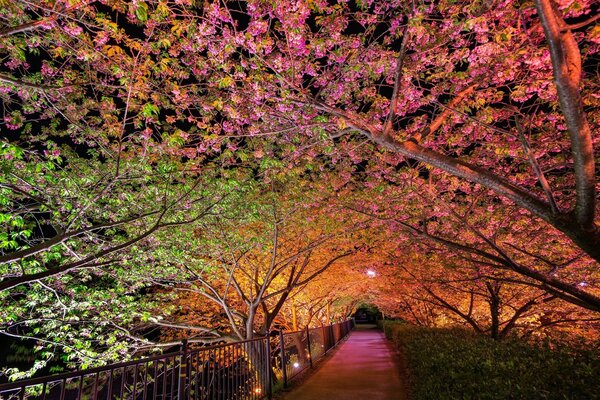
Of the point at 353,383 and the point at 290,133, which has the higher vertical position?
the point at 290,133

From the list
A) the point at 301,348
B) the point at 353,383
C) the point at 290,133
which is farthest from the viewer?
the point at 301,348

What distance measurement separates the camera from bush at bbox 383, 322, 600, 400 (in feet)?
9.86

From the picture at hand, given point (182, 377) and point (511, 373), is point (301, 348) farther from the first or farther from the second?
point (511, 373)

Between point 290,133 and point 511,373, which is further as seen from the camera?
point 290,133

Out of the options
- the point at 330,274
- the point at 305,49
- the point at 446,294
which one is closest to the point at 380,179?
the point at 305,49

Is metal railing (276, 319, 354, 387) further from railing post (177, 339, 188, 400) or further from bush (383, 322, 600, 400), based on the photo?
railing post (177, 339, 188, 400)

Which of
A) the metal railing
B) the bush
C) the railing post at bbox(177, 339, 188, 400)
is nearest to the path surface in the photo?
the metal railing

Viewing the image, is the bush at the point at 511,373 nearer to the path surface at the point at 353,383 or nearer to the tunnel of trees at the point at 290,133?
the tunnel of trees at the point at 290,133

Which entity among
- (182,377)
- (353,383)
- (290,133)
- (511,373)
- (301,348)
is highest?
(290,133)

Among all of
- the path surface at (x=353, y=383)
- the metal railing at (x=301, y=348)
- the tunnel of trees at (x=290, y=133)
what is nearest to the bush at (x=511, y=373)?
the tunnel of trees at (x=290, y=133)

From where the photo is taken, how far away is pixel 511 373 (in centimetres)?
369

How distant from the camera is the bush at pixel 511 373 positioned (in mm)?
3006

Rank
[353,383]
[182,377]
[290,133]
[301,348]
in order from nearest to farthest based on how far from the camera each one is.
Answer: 1. [182,377]
2. [290,133]
3. [353,383]
4. [301,348]

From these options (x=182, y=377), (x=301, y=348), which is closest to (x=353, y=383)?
(x=301, y=348)
